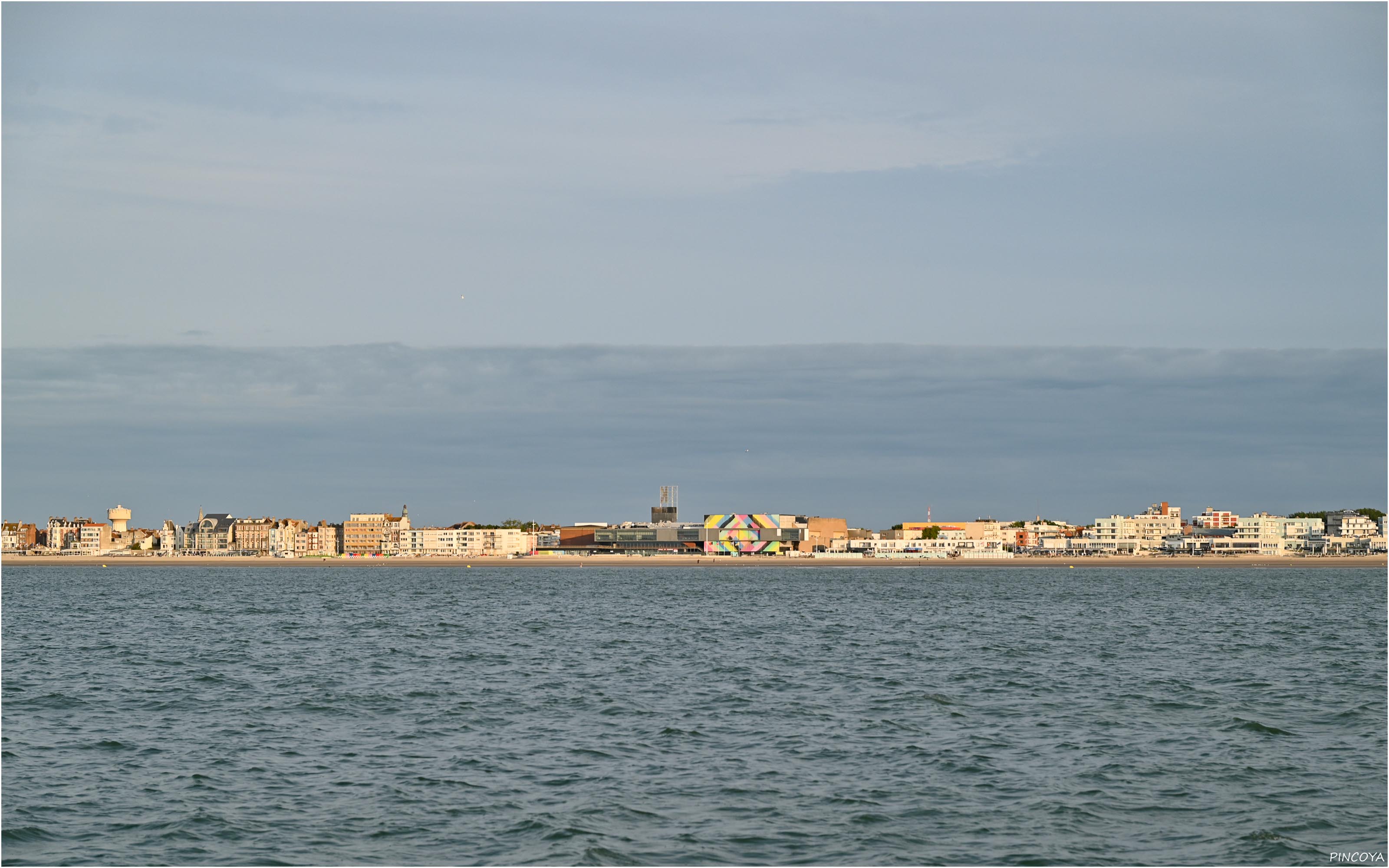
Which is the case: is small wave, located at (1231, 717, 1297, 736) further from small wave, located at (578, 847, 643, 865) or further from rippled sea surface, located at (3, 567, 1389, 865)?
small wave, located at (578, 847, 643, 865)

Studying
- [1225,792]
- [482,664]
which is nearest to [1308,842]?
[1225,792]

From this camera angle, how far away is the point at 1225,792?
19062 millimetres

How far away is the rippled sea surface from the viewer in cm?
1652

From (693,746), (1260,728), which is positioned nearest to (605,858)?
(693,746)

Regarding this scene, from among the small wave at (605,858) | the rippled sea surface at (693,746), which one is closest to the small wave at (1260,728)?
the rippled sea surface at (693,746)

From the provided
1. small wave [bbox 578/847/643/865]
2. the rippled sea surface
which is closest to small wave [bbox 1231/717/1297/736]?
the rippled sea surface

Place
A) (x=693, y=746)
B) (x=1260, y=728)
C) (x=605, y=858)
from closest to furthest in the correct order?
(x=605, y=858) < (x=693, y=746) < (x=1260, y=728)

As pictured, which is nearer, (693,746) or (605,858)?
(605,858)

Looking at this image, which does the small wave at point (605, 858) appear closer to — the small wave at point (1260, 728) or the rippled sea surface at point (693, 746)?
the rippled sea surface at point (693, 746)

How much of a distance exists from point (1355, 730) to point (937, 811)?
1136cm

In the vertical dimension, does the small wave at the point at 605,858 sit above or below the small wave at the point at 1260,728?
above

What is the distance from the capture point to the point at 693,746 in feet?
74.6

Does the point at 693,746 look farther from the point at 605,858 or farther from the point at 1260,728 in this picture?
the point at 1260,728

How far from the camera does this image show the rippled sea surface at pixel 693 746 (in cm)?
1652
